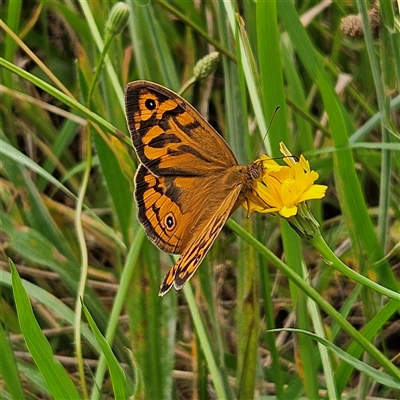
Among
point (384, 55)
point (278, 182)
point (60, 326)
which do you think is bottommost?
point (60, 326)

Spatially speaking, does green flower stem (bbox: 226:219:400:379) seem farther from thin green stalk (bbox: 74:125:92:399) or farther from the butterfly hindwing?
thin green stalk (bbox: 74:125:92:399)

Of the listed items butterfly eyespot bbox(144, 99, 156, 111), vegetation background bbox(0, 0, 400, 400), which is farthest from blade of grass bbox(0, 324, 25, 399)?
butterfly eyespot bbox(144, 99, 156, 111)

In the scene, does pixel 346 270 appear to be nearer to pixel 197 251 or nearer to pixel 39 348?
pixel 197 251

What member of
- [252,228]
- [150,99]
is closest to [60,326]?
[252,228]

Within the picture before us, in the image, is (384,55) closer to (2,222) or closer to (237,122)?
(237,122)

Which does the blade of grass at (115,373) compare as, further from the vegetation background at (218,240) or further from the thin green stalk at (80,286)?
the thin green stalk at (80,286)

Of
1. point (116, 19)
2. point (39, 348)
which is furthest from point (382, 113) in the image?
point (39, 348)

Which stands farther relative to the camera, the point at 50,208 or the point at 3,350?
the point at 50,208
